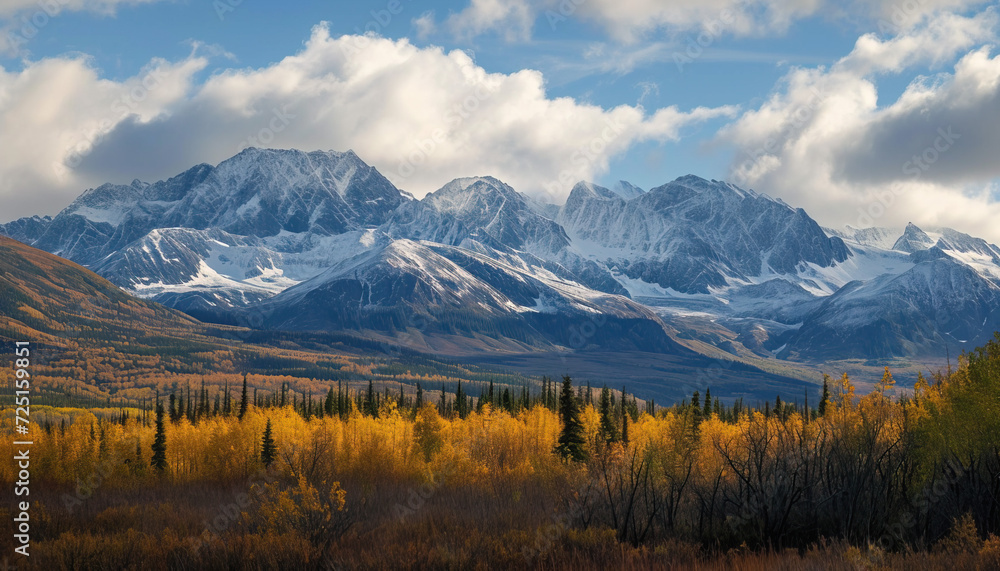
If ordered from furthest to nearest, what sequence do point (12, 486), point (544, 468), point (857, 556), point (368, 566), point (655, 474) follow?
point (12, 486) → point (544, 468) → point (655, 474) → point (368, 566) → point (857, 556)

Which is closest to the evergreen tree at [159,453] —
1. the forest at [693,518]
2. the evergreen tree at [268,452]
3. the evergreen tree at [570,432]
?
the evergreen tree at [268,452]

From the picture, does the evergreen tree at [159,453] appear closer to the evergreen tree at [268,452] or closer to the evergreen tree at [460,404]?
the evergreen tree at [268,452]

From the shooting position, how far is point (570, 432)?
7406cm

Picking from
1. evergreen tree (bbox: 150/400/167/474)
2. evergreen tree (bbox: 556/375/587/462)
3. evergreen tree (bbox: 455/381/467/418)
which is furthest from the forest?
evergreen tree (bbox: 455/381/467/418)

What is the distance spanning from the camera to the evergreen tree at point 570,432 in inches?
2837

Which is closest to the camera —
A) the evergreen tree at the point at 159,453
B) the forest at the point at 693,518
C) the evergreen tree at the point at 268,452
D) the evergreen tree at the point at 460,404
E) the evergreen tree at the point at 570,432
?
the forest at the point at 693,518

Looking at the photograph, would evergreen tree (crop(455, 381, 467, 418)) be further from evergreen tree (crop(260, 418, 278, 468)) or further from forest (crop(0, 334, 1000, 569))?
forest (crop(0, 334, 1000, 569))

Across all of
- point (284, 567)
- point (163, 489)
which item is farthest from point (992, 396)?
point (163, 489)

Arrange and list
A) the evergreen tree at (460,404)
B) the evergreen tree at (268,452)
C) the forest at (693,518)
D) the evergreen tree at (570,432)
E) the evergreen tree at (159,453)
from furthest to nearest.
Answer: the evergreen tree at (460,404) < the evergreen tree at (159,453) < the evergreen tree at (268,452) < the evergreen tree at (570,432) < the forest at (693,518)

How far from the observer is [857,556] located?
933 inches

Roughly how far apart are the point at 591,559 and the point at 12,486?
82.2 metres

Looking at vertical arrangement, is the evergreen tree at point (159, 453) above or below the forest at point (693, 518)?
below

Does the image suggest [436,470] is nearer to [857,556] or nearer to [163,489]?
[163,489]

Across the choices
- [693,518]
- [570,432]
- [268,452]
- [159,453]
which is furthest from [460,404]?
[693,518]
